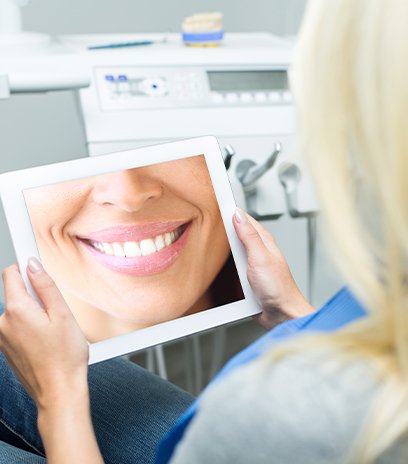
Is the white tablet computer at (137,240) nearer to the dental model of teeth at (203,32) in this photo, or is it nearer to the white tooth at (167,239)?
the white tooth at (167,239)

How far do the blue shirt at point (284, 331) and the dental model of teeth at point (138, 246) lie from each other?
0.33 metres

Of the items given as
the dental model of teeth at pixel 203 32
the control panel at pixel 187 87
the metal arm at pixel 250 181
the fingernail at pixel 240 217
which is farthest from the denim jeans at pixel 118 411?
the dental model of teeth at pixel 203 32

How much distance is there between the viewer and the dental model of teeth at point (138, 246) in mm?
856

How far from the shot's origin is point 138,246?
0.88 metres

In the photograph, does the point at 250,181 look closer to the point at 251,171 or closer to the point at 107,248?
the point at 251,171

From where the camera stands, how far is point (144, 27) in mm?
1691

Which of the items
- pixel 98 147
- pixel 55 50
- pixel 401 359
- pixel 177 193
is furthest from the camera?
pixel 55 50

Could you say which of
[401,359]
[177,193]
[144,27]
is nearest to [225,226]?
[177,193]

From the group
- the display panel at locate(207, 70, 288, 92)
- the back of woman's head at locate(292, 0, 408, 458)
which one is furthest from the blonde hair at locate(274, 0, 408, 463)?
the display panel at locate(207, 70, 288, 92)

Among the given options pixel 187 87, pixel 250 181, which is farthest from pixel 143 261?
pixel 187 87

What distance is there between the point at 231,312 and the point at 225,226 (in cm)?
11

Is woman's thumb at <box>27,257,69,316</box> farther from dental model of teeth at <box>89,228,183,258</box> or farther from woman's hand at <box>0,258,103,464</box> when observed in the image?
dental model of teeth at <box>89,228,183,258</box>

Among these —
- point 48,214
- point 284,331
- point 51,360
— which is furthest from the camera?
point 48,214

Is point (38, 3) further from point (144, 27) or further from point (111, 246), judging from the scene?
point (111, 246)
